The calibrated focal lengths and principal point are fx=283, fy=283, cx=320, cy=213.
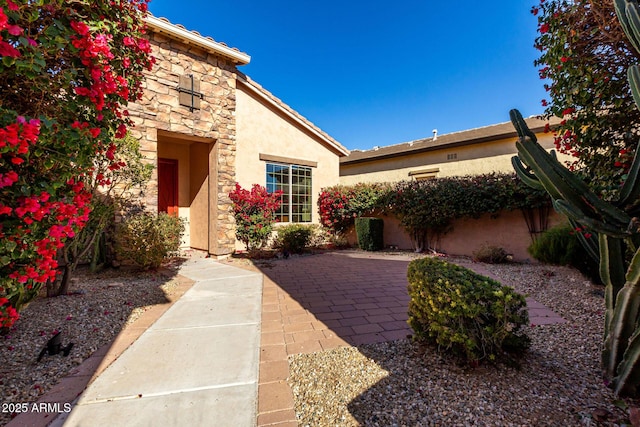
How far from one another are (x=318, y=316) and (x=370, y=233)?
6.57 meters

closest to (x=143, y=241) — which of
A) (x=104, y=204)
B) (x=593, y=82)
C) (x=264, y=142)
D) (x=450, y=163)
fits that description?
(x=104, y=204)

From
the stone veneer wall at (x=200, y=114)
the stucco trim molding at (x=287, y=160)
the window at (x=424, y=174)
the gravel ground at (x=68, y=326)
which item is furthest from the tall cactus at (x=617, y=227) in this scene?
the window at (x=424, y=174)

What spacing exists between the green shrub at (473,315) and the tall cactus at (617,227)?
509mm

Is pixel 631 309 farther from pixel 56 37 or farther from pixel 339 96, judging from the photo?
pixel 339 96

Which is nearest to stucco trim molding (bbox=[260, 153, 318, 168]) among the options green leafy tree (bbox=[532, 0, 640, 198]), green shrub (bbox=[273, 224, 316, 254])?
green shrub (bbox=[273, 224, 316, 254])

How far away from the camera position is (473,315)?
2053 millimetres

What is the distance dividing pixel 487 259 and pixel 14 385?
821 centimetres

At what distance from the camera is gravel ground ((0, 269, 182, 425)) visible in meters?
2.16

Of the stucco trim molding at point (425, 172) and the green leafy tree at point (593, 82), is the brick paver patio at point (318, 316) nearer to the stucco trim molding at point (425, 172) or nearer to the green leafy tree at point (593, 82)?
the green leafy tree at point (593, 82)

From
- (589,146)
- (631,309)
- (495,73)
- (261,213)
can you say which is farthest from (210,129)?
(495,73)

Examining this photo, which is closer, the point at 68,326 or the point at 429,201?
the point at 68,326

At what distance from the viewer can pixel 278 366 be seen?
7.86 feet

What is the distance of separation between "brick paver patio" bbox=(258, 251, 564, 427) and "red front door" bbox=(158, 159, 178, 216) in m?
4.42

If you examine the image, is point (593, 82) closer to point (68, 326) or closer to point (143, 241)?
point (68, 326)
